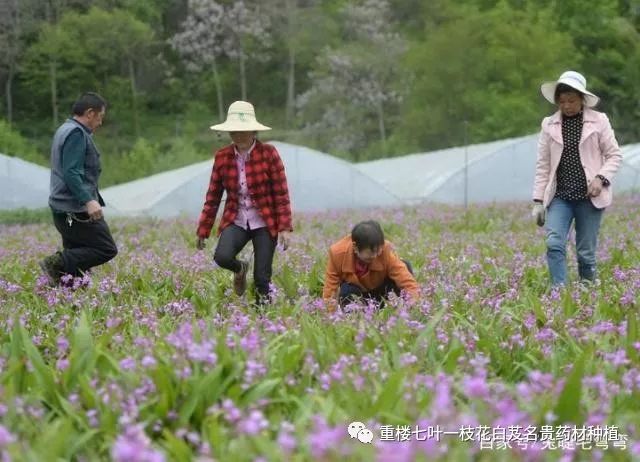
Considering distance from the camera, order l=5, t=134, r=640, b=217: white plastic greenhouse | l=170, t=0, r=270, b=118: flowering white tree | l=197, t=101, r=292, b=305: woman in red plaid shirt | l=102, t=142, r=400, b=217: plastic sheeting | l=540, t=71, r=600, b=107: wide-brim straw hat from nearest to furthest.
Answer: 1. l=540, t=71, r=600, b=107: wide-brim straw hat
2. l=197, t=101, r=292, b=305: woman in red plaid shirt
3. l=5, t=134, r=640, b=217: white plastic greenhouse
4. l=102, t=142, r=400, b=217: plastic sheeting
5. l=170, t=0, r=270, b=118: flowering white tree

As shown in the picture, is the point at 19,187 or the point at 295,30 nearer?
the point at 19,187

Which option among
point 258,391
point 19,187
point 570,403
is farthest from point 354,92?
point 570,403

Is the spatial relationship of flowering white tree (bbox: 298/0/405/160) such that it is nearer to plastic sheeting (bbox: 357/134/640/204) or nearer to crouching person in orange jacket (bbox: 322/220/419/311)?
plastic sheeting (bbox: 357/134/640/204)

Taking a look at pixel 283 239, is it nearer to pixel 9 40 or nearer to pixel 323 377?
pixel 323 377

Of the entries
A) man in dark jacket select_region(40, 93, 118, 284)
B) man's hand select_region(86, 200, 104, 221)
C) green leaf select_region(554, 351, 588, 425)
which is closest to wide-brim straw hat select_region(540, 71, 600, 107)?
man in dark jacket select_region(40, 93, 118, 284)

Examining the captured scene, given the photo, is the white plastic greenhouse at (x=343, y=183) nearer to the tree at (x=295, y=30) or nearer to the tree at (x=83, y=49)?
the tree at (x=83, y=49)

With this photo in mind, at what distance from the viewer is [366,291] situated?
22.9 feet

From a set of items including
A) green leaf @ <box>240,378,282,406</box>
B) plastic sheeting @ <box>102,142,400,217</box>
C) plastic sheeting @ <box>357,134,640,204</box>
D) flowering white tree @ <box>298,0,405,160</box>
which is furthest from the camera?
flowering white tree @ <box>298,0,405,160</box>

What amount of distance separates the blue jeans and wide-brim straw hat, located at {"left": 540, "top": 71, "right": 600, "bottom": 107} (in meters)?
0.76

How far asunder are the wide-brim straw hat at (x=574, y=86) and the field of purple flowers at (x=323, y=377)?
1286 millimetres

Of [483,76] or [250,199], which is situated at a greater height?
[250,199]

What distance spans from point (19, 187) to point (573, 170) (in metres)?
17.9

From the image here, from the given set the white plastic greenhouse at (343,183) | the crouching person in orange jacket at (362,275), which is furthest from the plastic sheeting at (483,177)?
the crouching person in orange jacket at (362,275)

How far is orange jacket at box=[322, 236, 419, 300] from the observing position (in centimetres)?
688
